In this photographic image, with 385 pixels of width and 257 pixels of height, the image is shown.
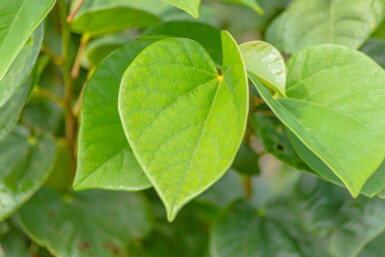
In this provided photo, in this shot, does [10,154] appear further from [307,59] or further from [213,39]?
[307,59]

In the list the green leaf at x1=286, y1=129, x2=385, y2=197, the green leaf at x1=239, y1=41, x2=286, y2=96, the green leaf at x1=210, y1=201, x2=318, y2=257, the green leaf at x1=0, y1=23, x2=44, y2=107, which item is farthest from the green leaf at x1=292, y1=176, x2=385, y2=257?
the green leaf at x1=0, y1=23, x2=44, y2=107

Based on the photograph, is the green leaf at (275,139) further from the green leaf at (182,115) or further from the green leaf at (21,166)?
the green leaf at (21,166)

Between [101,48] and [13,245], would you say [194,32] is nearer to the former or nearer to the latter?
[101,48]

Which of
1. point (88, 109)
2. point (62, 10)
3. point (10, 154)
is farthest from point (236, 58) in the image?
point (10, 154)

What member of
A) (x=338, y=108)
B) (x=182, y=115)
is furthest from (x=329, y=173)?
(x=182, y=115)

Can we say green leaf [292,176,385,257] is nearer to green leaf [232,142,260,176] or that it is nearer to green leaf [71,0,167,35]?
green leaf [232,142,260,176]

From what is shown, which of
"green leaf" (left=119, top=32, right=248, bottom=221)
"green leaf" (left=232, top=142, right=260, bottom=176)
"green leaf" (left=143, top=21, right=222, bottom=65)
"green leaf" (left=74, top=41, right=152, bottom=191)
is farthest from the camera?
"green leaf" (left=232, top=142, right=260, bottom=176)
